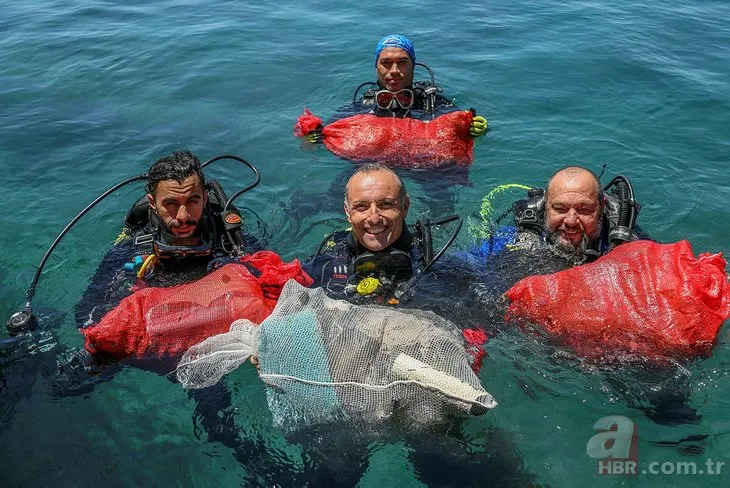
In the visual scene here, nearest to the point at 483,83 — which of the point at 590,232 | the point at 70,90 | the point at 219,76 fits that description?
the point at 219,76

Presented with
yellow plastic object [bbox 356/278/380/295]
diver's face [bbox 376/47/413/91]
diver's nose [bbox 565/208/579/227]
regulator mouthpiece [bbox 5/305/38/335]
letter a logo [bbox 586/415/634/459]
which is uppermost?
diver's face [bbox 376/47/413/91]

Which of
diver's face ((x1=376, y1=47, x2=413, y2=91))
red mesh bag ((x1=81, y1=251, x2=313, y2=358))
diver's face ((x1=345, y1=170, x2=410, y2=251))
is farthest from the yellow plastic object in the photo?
diver's face ((x1=376, y1=47, x2=413, y2=91))

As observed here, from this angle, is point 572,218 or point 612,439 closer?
point 612,439

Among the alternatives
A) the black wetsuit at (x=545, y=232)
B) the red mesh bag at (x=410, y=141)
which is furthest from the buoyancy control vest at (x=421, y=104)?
the black wetsuit at (x=545, y=232)

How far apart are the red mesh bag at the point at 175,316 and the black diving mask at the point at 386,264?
69 cm

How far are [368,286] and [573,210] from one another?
5.06ft

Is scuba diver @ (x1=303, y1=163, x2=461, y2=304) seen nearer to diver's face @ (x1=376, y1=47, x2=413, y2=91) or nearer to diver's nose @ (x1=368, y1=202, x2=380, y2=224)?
diver's nose @ (x1=368, y1=202, x2=380, y2=224)

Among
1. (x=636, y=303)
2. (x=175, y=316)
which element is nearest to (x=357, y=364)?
(x=175, y=316)

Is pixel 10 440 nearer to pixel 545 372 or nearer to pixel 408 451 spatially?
pixel 408 451

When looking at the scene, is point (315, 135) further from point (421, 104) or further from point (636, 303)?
point (636, 303)

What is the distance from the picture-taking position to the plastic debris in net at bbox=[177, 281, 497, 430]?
269 cm

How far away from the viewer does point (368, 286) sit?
4.07 m

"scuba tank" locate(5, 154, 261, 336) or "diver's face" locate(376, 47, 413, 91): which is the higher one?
"diver's face" locate(376, 47, 413, 91)

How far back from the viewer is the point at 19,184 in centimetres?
704
